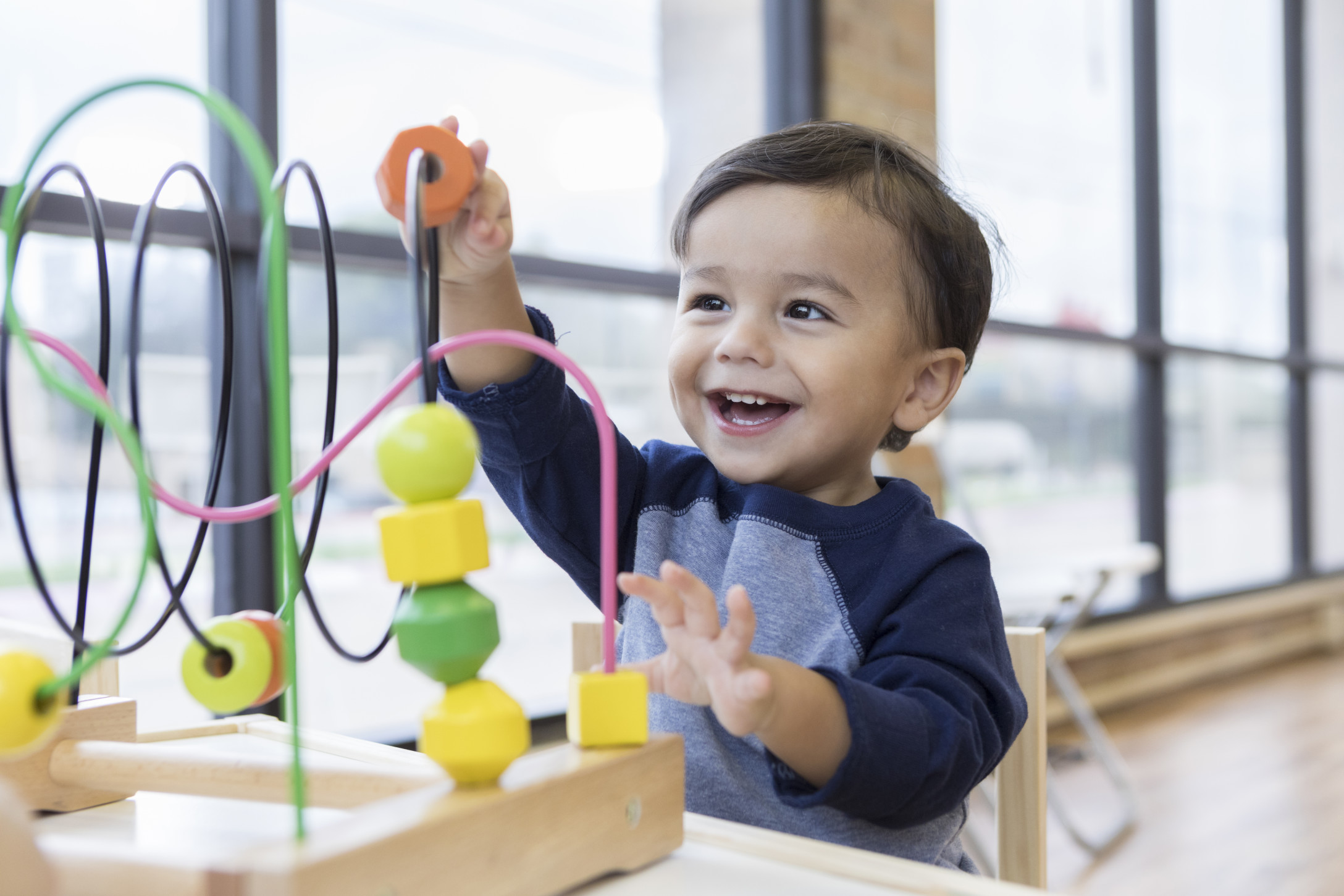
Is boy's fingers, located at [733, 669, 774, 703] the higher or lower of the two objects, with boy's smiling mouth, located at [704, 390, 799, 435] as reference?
lower

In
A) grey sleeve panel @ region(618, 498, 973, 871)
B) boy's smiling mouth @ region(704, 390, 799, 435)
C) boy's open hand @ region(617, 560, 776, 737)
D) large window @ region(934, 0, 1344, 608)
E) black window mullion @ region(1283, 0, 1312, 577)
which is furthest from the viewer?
black window mullion @ region(1283, 0, 1312, 577)

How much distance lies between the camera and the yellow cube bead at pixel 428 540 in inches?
16.2

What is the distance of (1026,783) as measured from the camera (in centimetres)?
76

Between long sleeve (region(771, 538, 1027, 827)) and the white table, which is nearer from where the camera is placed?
the white table

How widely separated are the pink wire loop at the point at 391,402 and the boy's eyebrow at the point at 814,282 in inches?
12.5

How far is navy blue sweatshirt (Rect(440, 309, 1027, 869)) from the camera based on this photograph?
0.55m

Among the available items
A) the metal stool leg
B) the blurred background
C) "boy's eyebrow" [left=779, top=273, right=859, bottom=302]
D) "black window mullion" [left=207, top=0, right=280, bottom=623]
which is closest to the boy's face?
"boy's eyebrow" [left=779, top=273, right=859, bottom=302]

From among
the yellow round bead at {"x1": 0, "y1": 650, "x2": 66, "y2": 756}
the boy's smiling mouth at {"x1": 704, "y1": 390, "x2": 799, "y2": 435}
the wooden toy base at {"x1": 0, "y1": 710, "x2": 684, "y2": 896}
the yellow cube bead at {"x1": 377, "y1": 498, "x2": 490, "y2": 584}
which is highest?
the boy's smiling mouth at {"x1": 704, "y1": 390, "x2": 799, "y2": 435}

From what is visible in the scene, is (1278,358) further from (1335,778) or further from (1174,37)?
(1335,778)

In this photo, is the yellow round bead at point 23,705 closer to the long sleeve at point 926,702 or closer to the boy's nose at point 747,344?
the long sleeve at point 926,702

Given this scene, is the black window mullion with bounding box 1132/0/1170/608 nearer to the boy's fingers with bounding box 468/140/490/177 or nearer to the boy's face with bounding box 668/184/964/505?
the boy's face with bounding box 668/184/964/505

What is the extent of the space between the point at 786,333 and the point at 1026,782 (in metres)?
0.36

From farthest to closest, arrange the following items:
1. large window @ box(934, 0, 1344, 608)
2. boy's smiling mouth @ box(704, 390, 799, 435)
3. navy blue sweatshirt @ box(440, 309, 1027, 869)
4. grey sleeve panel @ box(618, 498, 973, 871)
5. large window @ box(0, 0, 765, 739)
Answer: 1. large window @ box(934, 0, 1344, 608)
2. large window @ box(0, 0, 765, 739)
3. boy's smiling mouth @ box(704, 390, 799, 435)
4. grey sleeve panel @ box(618, 498, 973, 871)
5. navy blue sweatshirt @ box(440, 309, 1027, 869)

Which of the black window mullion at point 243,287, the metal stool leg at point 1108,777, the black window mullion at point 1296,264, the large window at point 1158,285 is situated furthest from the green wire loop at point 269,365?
the black window mullion at point 1296,264
